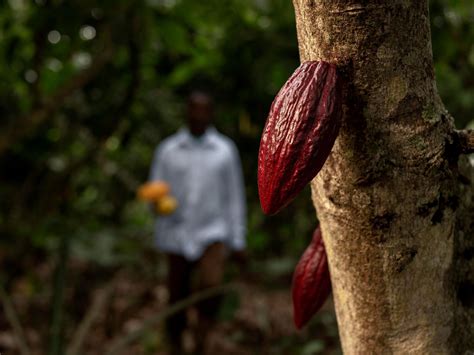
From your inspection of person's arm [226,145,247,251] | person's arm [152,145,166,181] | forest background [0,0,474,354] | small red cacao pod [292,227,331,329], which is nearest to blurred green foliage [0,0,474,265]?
forest background [0,0,474,354]

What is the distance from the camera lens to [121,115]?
103 inches

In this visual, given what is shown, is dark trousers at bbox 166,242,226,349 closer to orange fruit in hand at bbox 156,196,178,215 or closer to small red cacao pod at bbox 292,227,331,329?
orange fruit in hand at bbox 156,196,178,215

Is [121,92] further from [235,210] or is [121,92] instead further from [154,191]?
[235,210]

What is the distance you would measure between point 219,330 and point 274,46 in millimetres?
1674

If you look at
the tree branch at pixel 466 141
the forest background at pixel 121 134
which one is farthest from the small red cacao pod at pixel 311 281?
the forest background at pixel 121 134

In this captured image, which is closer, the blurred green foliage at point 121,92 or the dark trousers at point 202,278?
the blurred green foliage at point 121,92

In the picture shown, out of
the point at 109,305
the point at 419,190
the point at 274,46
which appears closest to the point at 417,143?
Answer: the point at 419,190

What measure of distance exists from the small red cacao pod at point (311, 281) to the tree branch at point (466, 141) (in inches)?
6.6

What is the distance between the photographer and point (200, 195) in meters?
2.84

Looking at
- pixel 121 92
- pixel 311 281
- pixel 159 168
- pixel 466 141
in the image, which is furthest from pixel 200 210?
pixel 466 141

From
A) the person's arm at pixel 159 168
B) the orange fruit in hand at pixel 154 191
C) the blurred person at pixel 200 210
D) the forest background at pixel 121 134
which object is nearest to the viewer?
the forest background at pixel 121 134

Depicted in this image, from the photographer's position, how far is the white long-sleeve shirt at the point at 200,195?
284 centimetres

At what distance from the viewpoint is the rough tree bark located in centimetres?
42

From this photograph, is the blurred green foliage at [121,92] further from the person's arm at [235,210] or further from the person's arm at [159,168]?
the person's arm at [235,210]
